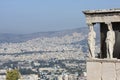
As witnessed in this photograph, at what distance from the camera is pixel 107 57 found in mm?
21984

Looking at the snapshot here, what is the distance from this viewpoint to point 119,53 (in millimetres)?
22453

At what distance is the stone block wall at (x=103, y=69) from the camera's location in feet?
69.8

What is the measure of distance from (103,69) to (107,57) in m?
0.58

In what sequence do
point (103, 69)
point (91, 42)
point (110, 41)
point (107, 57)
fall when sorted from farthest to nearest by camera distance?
point (91, 42) → point (107, 57) → point (110, 41) → point (103, 69)

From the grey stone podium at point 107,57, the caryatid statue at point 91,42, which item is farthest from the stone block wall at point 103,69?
the caryatid statue at point 91,42

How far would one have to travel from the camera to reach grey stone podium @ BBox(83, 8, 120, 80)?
69.8ft

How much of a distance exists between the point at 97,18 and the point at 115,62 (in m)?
1.68

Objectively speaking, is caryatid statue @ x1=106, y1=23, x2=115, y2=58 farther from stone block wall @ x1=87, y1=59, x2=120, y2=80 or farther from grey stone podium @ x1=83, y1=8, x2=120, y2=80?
stone block wall @ x1=87, y1=59, x2=120, y2=80

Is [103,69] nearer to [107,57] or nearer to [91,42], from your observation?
[107,57]

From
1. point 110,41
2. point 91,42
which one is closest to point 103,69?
point 110,41

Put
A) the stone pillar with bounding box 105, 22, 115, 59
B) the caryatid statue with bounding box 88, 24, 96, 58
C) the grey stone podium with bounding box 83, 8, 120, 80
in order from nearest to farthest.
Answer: the grey stone podium with bounding box 83, 8, 120, 80
the stone pillar with bounding box 105, 22, 115, 59
the caryatid statue with bounding box 88, 24, 96, 58

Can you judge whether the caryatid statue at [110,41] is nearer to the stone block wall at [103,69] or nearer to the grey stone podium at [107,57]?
the grey stone podium at [107,57]

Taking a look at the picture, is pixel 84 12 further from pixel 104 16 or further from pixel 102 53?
pixel 102 53

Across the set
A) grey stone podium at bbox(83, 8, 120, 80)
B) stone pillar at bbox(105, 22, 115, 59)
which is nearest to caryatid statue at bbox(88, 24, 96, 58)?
grey stone podium at bbox(83, 8, 120, 80)
